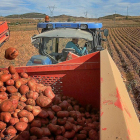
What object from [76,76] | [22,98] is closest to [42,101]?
[22,98]

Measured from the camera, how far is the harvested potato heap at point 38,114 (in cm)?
201

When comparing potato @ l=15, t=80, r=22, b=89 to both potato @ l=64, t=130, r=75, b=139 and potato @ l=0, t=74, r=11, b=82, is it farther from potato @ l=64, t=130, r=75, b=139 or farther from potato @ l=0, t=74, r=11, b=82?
potato @ l=64, t=130, r=75, b=139

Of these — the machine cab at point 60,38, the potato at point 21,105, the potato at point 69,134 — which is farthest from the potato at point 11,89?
the machine cab at point 60,38

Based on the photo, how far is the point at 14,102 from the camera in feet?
7.27

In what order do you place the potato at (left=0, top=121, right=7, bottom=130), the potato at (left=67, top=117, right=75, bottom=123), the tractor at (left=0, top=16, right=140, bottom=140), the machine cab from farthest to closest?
the machine cab → the potato at (left=67, top=117, right=75, bottom=123) → the potato at (left=0, top=121, right=7, bottom=130) → the tractor at (left=0, top=16, right=140, bottom=140)

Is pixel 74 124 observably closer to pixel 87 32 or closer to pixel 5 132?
pixel 5 132

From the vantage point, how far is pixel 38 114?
2.26 m

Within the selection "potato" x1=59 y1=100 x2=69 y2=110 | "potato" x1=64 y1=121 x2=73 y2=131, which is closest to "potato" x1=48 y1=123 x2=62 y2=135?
"potato" x1=64 y1=121 x2=73 y2=131

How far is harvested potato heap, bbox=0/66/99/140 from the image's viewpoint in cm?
201

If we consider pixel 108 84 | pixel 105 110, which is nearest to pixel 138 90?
pixel 108 84

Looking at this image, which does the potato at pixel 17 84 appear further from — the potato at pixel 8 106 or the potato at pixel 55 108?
the potato at pixel 55 108

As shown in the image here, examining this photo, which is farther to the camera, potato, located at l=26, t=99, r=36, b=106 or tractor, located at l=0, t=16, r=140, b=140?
potato, located at l=26, t=99, r=36, b=106

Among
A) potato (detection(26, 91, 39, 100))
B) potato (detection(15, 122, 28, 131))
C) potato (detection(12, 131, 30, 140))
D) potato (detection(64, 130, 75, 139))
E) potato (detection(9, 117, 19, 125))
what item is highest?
potato (detection(26, 91, 39, 100))

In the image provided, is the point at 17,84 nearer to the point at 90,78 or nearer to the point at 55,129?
the point at 55,129
